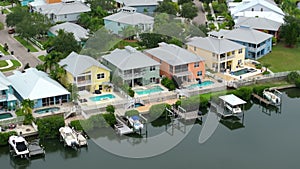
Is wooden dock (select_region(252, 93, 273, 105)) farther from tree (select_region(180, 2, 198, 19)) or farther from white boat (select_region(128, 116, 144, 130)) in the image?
tree (select_region(180, 2, 198, 19))

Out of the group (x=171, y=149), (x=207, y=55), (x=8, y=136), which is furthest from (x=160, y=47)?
(x=8, y=136)

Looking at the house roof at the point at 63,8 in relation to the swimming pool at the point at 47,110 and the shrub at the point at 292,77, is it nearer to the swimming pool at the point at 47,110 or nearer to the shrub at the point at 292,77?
the swimming pool at the point at 47,110

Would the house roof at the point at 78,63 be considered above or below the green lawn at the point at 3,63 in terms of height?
above

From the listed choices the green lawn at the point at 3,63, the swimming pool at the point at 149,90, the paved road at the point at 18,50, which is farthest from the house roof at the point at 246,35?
the green lawn at the point at 3,63

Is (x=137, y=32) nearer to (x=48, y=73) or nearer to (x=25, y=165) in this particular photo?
(x=48, y=73)

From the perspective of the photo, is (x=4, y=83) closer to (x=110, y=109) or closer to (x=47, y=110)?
(x=47, y=110)

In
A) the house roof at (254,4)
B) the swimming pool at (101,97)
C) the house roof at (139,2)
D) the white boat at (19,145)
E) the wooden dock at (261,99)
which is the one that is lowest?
the white boat at (19,145)
